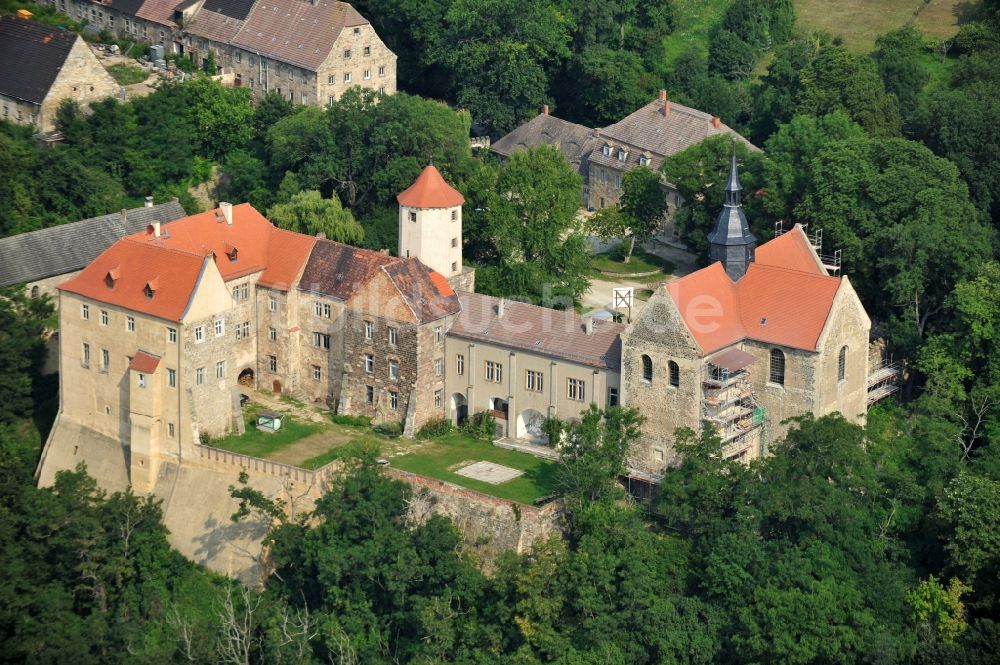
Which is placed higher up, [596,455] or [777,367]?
[777,367]

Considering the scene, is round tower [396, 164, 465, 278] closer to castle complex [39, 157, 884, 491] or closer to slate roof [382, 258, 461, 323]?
castle complex [39, 157, 884, 491]

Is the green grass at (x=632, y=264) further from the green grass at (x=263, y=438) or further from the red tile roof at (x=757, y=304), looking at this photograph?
the green grass at (x=263, y=438)

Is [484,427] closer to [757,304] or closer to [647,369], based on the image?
[647,369]

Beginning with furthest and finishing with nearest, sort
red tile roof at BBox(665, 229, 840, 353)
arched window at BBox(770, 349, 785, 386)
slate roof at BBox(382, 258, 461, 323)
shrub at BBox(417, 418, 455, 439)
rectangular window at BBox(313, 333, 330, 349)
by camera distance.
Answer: rectangular window at BBox(313, 333, 330, 349) → shrub at BBox(417, 418, 455, 439) → slate roof at BBox(382, 258, 461, 323) → arched window at BBox(770, 349, 785, 386) → red tile roof at BBox(665, 229, 840, 353)

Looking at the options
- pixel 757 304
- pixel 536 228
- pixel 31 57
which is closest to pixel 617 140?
pixel 536 228

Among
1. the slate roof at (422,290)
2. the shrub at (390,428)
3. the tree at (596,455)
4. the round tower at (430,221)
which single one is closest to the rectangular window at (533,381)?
the tree at (596,455)

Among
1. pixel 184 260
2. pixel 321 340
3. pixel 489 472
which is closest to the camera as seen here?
pixel 489 472

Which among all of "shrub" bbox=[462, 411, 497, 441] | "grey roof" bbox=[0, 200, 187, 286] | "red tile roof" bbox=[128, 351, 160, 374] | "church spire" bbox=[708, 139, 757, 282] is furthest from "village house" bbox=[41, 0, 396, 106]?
"church spire" bbox=[708, 139, 757, 282]
